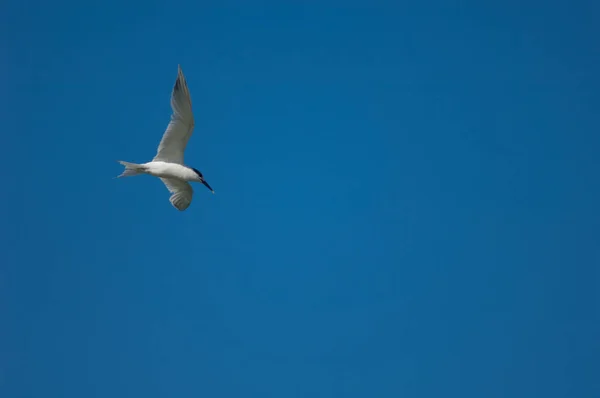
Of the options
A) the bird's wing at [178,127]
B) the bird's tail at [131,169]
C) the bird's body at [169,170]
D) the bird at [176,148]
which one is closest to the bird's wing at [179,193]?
the bird at [176,148]

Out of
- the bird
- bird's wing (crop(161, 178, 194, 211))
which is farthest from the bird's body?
bird's wing (crop(161, 178, 194, 211))

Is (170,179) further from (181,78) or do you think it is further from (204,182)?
(181,78)

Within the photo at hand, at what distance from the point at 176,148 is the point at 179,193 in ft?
4.12

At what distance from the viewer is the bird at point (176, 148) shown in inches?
593

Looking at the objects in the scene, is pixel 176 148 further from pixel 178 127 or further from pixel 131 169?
pixel 131 169

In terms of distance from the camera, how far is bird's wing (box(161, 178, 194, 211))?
54.7 ft

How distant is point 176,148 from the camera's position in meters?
15.9

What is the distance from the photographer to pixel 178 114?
15.4 meters

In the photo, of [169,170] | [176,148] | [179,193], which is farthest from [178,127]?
[179,193]

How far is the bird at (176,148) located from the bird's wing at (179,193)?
13 cm

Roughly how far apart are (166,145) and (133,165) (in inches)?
36.0

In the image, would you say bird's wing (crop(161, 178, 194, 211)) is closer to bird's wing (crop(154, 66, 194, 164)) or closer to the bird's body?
the bird's body

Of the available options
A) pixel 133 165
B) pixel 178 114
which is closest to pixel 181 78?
pixel 178 114

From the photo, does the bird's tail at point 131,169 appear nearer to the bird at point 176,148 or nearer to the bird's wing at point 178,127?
the bird at point 176,148
